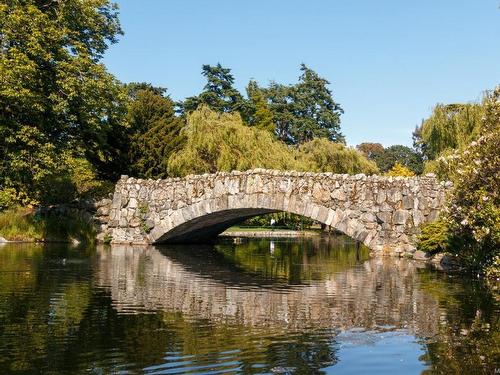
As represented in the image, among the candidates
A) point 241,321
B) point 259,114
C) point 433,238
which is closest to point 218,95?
point 259,114

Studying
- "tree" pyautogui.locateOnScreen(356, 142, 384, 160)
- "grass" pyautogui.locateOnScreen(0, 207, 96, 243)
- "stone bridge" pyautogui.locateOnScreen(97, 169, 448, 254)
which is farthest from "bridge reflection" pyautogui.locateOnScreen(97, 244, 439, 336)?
"tree" pyautogui.locateOnScreen(356, 142, 384, 160)

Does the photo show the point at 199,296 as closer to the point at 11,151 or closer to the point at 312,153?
the point at 11,151

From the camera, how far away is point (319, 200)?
2302 cm

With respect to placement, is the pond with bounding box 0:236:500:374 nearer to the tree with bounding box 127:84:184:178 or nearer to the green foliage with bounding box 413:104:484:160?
the green foliage with bounding box 413:104:484:160

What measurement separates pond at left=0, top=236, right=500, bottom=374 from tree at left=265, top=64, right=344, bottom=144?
149 ft

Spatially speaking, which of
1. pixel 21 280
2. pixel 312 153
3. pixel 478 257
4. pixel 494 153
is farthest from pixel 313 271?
pixel 312 153

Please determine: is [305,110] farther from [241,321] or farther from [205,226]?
[241,321]

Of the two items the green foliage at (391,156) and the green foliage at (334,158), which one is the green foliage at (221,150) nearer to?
the green foliage at (334,158)

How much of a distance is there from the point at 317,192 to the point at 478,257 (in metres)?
7.54

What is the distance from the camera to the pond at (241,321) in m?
6.99

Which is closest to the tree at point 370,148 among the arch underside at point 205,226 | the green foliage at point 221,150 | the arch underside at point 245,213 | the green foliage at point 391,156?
the green foliage at point 391,156

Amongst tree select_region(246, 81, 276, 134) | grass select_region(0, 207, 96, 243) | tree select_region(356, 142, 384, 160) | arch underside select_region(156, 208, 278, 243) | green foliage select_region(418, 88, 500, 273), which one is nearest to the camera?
green foliage select_region(418, 88, 500, 273)

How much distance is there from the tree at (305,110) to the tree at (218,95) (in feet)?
22.0

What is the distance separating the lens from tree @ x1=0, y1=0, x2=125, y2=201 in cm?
2441
